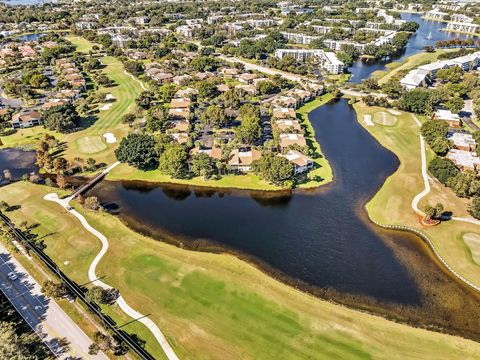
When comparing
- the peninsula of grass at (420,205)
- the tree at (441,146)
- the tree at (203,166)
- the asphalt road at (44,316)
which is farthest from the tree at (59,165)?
the tree at (441,146)

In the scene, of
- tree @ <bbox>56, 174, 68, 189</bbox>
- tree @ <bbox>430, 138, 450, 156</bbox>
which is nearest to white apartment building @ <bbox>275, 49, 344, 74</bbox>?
tree @ <bbox>430, 138, 450, 156</bbox>

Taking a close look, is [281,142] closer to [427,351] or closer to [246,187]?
[246,187]

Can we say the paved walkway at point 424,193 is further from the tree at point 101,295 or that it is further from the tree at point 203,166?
the tree at point 101,295

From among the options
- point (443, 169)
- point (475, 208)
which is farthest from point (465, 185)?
point (443, 169)

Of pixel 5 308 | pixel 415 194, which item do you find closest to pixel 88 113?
pixel 5 308

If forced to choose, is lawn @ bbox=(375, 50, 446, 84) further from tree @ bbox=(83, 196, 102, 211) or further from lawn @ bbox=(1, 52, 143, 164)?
tree @ bbox=(83, 196, 102, 211)

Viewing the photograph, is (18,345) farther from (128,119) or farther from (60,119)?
(128,119)
